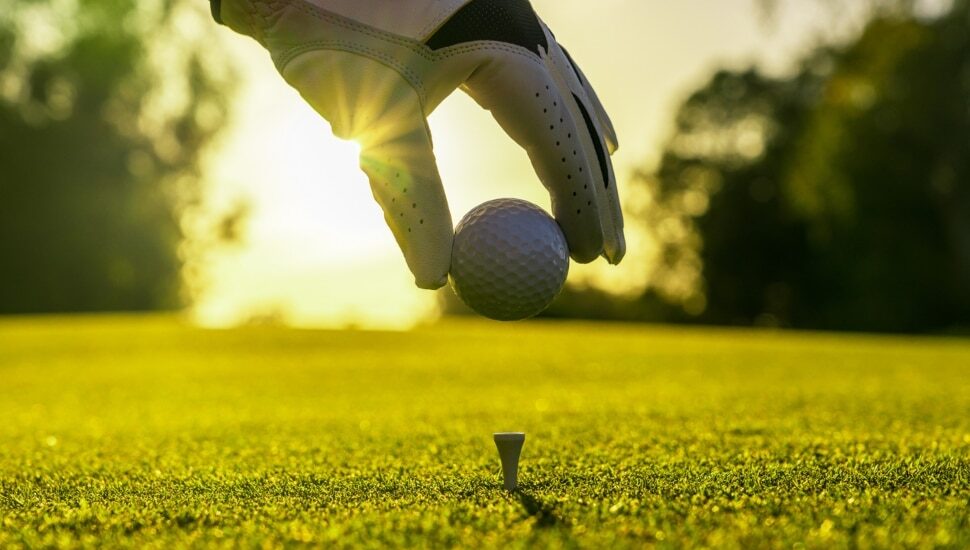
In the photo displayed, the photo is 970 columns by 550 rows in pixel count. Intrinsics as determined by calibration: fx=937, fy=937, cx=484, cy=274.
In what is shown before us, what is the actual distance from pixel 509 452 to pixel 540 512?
387mm

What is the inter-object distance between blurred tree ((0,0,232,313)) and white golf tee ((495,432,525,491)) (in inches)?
1323

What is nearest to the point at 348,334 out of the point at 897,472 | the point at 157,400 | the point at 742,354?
the point at 742,354

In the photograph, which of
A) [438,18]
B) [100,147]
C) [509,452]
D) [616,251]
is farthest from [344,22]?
[100,147]

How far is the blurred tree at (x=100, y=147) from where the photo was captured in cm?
3362

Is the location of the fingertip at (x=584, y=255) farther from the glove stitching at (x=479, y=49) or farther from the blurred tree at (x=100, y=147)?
the blurred tree at (x=100, y=147)

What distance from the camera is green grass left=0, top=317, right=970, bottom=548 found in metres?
2.34

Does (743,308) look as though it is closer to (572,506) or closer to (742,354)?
(742,354)

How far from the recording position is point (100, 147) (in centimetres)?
3431

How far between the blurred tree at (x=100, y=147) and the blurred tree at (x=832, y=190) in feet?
63.1

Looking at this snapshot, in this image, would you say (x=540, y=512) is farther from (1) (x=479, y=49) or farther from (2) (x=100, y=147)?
(2) (x=100, y=147)

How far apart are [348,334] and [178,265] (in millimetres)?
21686

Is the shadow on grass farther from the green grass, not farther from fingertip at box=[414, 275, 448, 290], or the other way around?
fingertip at box=[414, 275, 448, 290]

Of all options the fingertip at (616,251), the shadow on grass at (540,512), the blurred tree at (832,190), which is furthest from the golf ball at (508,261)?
the blurred tree at (832,190)

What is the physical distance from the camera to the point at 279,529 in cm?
237
